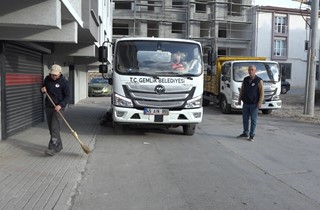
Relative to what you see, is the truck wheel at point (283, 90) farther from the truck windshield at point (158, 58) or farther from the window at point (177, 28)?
the truck windshield at point (158, 58)

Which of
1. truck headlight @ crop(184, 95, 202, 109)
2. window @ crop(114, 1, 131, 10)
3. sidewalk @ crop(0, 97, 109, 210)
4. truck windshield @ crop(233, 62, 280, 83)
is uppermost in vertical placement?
window @ crop(114, 1, 131, 10)

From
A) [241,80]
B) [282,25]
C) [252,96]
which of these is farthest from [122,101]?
[282,25]

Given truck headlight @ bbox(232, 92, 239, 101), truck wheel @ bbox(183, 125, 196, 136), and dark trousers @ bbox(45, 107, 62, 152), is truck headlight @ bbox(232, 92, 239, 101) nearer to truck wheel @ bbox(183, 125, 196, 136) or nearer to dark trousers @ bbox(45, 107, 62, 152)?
truck wheel @ bbox(183, 125, 196, 136)

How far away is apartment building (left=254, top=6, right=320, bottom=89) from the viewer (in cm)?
5488

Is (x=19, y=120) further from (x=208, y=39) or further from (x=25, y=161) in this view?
(x=208, y=39)

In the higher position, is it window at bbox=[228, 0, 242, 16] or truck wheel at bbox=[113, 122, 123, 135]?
window at bbox=[228, 0, 242, 16]

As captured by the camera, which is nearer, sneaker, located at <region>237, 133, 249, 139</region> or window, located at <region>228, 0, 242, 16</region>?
sneaker, located at <region>237, 133, 249, 139</region>

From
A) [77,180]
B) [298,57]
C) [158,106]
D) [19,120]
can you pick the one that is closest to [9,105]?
[19,120]

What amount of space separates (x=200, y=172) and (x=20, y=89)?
6024 millimetres

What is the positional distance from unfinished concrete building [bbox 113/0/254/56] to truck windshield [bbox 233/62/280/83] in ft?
114

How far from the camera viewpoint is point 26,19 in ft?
23.8

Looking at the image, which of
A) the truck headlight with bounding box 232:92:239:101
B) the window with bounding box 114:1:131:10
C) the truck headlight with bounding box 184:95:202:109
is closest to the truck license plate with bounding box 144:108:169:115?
the truck headlight with bounding box 184:95:202:109

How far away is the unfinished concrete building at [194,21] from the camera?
5222 cm

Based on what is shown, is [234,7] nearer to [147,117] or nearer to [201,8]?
[201,8]
